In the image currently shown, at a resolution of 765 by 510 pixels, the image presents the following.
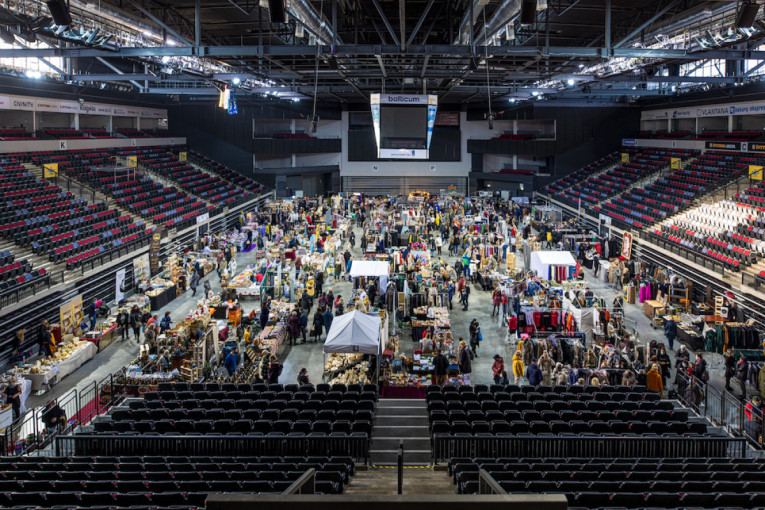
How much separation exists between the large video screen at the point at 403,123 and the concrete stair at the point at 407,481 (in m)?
11.9

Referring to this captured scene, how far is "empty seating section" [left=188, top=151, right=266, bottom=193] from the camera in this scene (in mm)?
46566

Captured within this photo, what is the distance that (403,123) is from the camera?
64.7ft

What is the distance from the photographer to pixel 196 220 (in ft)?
105

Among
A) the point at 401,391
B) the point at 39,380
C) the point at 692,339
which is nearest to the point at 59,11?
the point at 39,380

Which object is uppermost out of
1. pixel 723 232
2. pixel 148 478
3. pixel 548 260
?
pixel 723 232

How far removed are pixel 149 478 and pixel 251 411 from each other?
9.70 ft

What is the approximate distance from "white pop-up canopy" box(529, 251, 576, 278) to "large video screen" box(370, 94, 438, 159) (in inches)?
210

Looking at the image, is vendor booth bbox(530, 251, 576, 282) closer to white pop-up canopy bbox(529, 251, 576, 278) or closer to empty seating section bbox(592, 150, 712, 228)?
white pop-up canopy bbox(529, 251, 576, 278)

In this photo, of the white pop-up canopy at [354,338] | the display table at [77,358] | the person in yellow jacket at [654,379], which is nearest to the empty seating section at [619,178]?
the person in yellow jacket at [654,379]

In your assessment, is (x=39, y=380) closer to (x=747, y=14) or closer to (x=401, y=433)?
(x=401, y=433)

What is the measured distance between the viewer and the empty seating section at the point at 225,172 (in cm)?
4657

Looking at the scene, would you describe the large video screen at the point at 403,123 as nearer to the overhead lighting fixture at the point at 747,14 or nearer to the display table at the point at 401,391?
the display table at the point at 401,391

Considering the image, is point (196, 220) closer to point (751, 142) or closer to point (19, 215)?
point (19, 215)

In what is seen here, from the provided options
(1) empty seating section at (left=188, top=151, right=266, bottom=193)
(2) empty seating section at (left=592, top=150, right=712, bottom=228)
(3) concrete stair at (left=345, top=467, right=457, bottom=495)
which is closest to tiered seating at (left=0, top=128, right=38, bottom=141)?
(1) empty seating section at (left=188, top=151, right=266, bottom=193)
